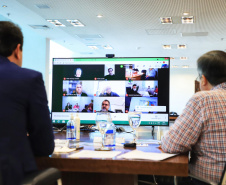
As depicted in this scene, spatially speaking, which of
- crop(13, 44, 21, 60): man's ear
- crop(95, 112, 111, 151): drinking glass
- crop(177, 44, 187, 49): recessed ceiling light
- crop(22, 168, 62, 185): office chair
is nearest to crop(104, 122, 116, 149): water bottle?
crop(95, 112, 111, 151): drinking glass

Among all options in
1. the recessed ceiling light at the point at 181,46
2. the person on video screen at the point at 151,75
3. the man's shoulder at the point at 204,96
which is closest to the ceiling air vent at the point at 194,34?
the recessed ceiling light at the point at 181,46

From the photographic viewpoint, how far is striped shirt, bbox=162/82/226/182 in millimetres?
1471

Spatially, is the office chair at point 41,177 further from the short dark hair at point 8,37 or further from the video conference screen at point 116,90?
the video conference screen at point 116,90

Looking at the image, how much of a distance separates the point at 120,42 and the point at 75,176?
9.05 meters

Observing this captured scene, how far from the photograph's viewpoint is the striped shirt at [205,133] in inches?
57.9

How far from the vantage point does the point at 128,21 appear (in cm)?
788

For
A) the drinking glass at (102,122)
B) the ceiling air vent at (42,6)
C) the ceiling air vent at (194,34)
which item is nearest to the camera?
the drinking glass at (102,122)

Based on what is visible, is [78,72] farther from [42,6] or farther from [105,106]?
[42,6]

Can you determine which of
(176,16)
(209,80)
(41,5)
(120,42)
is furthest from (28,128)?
(120,42)

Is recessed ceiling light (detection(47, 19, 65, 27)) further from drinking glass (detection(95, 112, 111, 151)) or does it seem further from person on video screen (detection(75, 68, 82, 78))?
drinking glass (detection(95, 112, 111, 151))

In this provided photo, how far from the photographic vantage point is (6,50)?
1.33 metres

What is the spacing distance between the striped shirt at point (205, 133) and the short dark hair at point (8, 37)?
2.77ft

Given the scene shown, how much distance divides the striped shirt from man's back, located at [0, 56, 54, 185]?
60 cm

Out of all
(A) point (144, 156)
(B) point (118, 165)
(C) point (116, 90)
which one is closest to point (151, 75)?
(C) point (116, 90)
